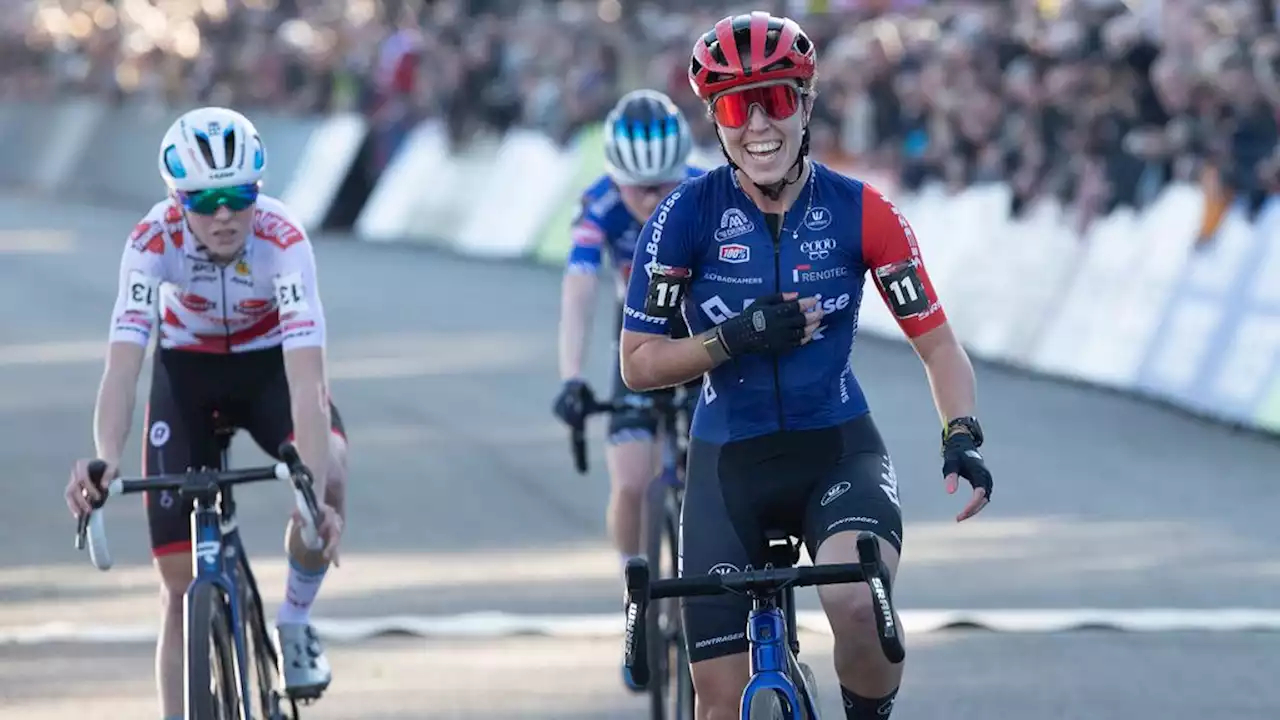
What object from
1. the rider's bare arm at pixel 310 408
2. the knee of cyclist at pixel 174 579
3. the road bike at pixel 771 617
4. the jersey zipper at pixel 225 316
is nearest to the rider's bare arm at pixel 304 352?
the rider's bare arm at pixel 310 408

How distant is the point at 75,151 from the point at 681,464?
35.0m

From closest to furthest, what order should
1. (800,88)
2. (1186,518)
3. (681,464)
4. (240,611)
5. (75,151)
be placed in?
(800,88), (240,611), (681,464), (1186,518), (75,151)

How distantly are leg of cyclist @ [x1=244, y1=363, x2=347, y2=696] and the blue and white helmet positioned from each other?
1432mm

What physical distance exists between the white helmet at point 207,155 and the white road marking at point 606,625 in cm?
313

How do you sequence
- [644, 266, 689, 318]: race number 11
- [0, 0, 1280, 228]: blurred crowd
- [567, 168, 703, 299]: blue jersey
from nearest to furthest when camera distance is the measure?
[644, 266, 689, 318]: race number 11
[567, 168, 703, 299]: blue jersey
[0, 0, 1280, 228]: blurred crowd

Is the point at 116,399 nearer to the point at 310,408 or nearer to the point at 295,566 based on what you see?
the point at 310,408

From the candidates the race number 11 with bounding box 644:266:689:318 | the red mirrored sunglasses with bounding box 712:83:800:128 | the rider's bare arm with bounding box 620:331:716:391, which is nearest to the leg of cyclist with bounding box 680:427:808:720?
the rider's bare arm with bounding box 620:331:716:391

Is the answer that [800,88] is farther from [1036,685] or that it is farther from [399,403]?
[399,403]

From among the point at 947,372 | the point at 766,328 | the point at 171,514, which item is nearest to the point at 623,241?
the point at 171,514

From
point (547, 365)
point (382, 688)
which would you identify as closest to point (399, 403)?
point (547, 365)

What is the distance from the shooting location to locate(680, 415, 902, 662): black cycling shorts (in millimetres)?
6305

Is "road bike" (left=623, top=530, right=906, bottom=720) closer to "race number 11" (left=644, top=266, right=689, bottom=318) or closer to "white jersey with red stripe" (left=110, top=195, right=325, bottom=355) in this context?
"race number 11" (left=644, top=266, right=689, bottom=318)

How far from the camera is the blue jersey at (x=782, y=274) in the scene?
6.41m

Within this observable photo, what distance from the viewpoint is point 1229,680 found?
925 cm
